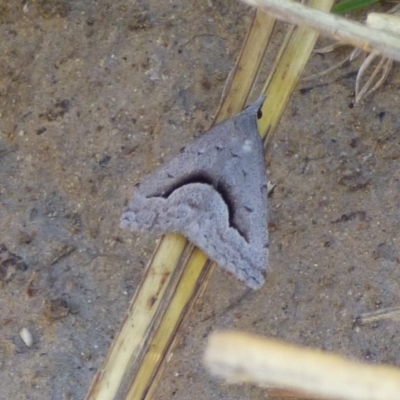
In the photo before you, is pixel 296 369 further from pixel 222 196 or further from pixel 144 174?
pixel 144 174

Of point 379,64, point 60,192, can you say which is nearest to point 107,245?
point 60,192

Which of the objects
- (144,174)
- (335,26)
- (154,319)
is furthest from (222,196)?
(335,26)

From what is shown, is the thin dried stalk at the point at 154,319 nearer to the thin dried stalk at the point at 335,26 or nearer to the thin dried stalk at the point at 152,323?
the thin dried stalk at the point at 152,323

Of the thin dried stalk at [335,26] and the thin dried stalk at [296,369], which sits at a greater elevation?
the thin dried stalk at [335,26]

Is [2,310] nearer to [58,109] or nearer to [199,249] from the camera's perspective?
[58,109]

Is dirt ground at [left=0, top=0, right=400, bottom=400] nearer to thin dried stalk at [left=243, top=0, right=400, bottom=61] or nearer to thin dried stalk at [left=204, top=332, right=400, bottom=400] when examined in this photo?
thin dried stalk at [left=204, top=332, right=400, bottom=400]

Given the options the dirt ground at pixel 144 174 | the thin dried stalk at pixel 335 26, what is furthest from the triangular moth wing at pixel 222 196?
the thin dried stalk at pixel 335 26
